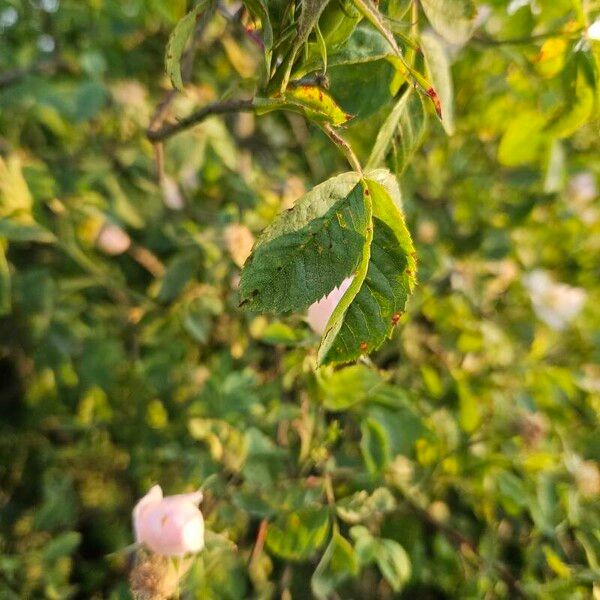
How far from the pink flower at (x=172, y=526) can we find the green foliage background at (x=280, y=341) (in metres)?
0.08

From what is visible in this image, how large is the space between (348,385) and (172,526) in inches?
10.3

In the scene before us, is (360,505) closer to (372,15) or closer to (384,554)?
(384,554)

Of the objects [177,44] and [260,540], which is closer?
[177,44]

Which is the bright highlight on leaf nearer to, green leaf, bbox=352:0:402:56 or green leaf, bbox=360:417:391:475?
green leaf, bbox=352:0:402:56

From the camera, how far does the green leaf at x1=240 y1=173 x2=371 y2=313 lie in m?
0.48

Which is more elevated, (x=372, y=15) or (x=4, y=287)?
(x=372, y=15)

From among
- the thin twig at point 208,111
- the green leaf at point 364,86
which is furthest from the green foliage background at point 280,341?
the thin twig at point 208,111

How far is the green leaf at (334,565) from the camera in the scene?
0.80 metres

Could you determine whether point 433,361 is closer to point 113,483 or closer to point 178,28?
point 113,483

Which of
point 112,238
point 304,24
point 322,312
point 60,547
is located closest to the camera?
point 304,24

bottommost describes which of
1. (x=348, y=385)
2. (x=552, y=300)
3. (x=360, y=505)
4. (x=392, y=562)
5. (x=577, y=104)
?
(x=552, y=300)

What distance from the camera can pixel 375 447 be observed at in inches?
33.9

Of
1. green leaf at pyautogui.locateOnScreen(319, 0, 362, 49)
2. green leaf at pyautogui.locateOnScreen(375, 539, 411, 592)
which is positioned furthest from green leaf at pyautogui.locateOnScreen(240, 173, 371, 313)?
green leaf at pyautogui.locateOnScreen(375, 539, 411, 592)

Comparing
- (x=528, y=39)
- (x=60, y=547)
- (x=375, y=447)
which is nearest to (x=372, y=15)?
(x=528, y=39)
